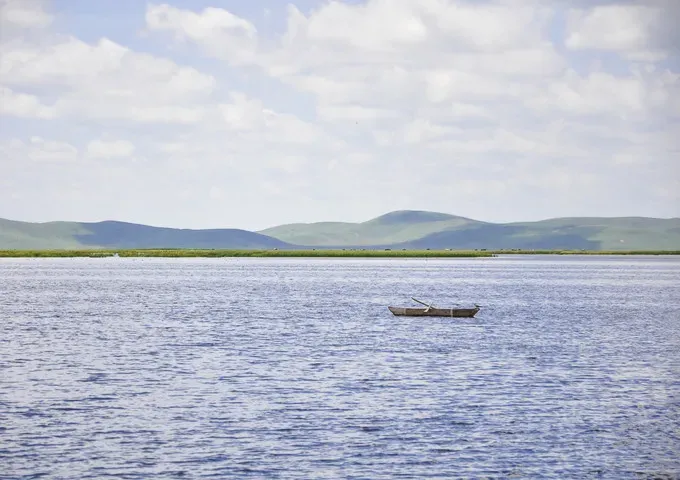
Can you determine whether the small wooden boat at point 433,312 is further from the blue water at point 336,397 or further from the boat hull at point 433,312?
the blue water at point 336,397

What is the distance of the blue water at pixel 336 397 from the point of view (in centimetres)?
3045

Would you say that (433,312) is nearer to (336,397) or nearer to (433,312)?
(433,312)

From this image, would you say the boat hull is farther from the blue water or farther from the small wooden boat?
the blue water

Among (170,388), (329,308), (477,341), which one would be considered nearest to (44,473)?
(170,388)

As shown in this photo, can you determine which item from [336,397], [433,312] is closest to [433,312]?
[433,312]

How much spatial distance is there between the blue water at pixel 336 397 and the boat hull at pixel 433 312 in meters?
0.82

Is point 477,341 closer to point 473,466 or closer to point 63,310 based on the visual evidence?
point 473,466

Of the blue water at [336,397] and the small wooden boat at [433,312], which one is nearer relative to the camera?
the blue water at [336,397]

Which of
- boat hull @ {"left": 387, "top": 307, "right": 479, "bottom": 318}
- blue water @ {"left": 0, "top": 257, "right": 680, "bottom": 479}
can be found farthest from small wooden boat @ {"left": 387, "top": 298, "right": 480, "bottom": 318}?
blue water @ {"left": 0, "top": 257, "right": 680, "bottom": 479}

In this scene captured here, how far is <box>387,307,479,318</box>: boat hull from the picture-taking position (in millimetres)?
84938

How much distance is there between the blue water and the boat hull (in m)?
0.82

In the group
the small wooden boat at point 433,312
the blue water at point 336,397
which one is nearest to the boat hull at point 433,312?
the small wooden boat at point 433,312

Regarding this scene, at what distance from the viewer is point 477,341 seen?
214 ft

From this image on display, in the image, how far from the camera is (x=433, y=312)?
85.8 meters
